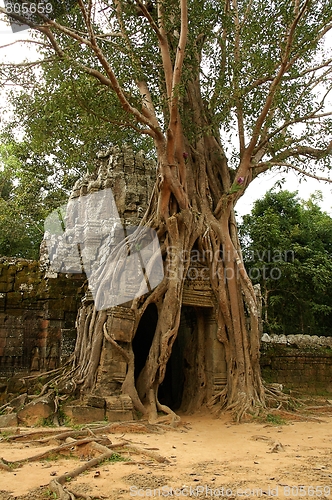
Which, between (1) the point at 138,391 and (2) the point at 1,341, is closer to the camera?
(1) the point at 138,391

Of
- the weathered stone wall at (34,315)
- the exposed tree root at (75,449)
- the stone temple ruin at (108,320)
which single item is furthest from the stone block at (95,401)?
the weathered stone wall at (34,315)

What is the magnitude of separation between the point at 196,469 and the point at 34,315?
5101 mm

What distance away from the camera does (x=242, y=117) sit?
26.0 feet

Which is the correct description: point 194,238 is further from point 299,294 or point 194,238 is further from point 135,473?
point 299,294

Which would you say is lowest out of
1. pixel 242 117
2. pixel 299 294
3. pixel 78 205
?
pixel 299 294

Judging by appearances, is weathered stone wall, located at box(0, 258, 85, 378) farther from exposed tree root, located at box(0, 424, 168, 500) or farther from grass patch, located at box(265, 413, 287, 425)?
grass patch, located at box(265, 413, 287, 425)

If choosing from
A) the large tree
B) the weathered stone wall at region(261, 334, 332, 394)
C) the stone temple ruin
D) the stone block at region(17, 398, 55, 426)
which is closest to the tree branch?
the large tree

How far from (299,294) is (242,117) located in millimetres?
6814

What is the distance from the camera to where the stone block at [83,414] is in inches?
225

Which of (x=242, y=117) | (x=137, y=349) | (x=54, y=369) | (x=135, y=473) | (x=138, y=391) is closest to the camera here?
(x=135, y=473)

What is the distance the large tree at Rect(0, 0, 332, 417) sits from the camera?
669 centimetres

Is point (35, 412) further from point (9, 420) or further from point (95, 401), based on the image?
point (95, 401)

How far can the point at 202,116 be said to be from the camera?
8328 millimetres

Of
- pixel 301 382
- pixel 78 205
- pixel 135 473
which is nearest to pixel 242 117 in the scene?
pixel 78 205
